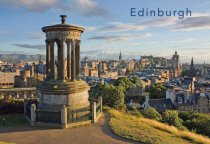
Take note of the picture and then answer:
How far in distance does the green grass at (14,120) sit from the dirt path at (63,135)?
3.55ft

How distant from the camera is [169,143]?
1639 cm

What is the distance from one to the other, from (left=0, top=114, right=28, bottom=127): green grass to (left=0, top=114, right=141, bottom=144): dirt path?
3.55 ft

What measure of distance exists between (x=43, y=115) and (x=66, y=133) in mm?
2760

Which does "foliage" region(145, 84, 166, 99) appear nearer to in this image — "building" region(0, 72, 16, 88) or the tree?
"building" region(0, 72, 16, 88)

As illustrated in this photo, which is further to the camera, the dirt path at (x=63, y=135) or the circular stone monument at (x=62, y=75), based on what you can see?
the circular stone monument at (x=62, y=75)

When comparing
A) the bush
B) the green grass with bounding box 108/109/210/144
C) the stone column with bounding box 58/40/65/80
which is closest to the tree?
the bush

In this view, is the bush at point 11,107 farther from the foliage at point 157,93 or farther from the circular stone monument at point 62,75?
the foliage at point 157,93

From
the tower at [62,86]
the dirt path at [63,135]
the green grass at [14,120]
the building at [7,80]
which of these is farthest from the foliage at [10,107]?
the building at [7,80]

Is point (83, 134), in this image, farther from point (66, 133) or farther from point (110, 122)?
point (110, 122)

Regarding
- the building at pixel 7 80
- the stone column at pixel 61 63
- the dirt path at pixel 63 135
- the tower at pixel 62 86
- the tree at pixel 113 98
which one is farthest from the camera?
the building at pixel 7 80

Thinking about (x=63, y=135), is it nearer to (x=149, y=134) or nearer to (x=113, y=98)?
(x=149, y=134)

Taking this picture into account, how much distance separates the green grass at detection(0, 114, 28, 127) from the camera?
20.4 metres

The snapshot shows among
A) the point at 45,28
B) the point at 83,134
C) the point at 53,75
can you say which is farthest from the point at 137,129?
the point at 45,28

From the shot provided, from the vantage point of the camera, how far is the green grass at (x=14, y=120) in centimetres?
2036
